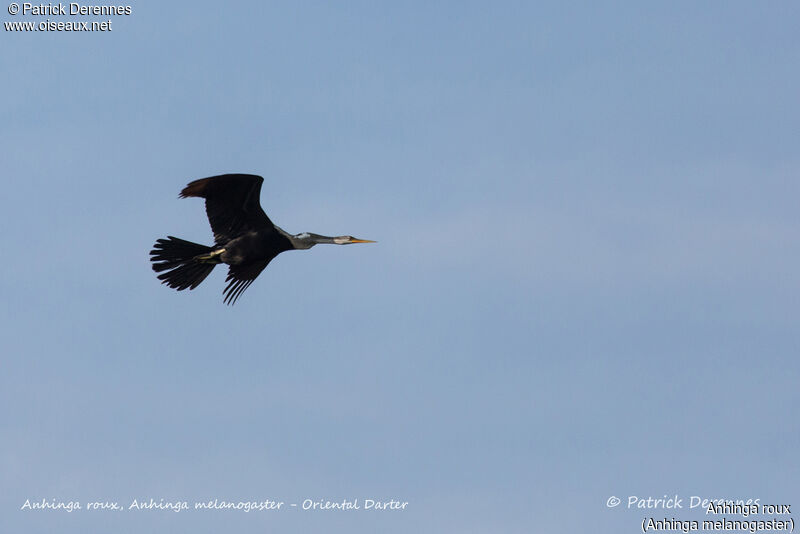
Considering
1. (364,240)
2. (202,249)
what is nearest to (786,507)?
(364,240)

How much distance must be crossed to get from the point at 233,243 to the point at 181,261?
3.18 feet

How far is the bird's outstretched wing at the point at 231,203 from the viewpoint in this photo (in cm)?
3503

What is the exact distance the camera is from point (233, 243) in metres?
36.1

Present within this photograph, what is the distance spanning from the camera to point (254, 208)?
35.8m

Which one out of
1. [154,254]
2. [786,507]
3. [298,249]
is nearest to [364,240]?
[298,249]

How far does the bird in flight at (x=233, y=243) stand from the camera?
3556cm

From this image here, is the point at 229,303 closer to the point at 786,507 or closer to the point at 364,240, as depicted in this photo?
the point at 364,240

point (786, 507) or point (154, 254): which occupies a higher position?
point (154, 254)

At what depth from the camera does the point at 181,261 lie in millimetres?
36219

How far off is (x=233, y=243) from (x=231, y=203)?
806mm

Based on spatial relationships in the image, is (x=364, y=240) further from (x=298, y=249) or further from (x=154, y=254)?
(x=154, y=254)

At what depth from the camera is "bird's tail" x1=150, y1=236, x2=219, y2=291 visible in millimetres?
36094

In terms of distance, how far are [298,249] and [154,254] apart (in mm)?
2503

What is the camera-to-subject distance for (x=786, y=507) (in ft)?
117
